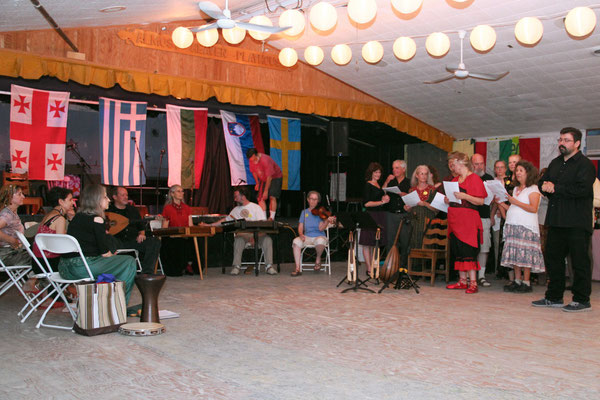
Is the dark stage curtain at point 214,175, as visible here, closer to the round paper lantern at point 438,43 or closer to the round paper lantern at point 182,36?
the round paper lantern at point 182,36

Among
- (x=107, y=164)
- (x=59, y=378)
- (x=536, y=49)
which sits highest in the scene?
(x=536, y=49)

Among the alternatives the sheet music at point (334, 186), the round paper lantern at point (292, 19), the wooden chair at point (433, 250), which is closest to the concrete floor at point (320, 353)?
the wooden chair at point (433, 250)

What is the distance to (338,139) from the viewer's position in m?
9.66

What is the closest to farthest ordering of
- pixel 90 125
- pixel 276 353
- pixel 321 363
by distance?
pixel 321 363
pixel 276 353
pixel 90 125

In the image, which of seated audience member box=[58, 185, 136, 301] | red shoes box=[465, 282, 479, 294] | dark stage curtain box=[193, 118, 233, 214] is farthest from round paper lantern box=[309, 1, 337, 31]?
dark stage curtain box=[193, 118, 233, 214]

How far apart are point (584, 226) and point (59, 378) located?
14.2 ft

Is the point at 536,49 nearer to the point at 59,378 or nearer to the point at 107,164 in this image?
the point at 107,164

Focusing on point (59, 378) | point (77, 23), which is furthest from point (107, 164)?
point (59, 378)

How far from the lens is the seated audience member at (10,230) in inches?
206

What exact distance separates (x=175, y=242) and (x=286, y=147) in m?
3.52

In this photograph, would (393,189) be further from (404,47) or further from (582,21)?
(582,21)

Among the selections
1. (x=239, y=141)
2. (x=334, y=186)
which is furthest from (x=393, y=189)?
(x=334, y=186)

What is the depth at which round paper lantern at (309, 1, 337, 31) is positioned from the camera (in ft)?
19.6

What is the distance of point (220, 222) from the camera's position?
766 centimetres
